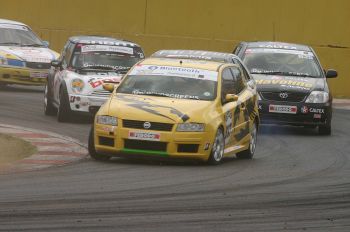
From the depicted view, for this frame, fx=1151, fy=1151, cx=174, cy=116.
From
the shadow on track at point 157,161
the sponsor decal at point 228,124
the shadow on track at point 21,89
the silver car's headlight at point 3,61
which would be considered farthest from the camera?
the shadow on track at point 21,89

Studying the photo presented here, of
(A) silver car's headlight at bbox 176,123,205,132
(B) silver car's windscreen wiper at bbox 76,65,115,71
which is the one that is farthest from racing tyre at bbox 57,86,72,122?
(A) silver car's headlight at bbox 176,123,205,132

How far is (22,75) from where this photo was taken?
2447 centimetres

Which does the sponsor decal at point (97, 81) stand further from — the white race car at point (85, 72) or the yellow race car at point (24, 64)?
the yellow race car at point (24, 64)

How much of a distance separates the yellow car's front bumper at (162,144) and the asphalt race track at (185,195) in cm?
17

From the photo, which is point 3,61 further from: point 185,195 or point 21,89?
point 185,195

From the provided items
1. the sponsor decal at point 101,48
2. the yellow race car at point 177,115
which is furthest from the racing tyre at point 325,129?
the yellow race car at point 177,115

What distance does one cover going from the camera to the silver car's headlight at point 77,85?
1947 centimetres

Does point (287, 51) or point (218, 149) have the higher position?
A: point (218, 149)

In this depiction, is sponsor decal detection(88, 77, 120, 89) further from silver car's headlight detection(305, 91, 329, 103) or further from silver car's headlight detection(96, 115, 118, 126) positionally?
silver car's headlight detection(96, 115, 118, 126)

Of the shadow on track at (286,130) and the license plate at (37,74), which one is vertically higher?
the shadow on track at (286,130)

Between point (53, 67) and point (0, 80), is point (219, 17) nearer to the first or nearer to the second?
point (0, 80)

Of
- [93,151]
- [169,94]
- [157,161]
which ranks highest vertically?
[169,94]

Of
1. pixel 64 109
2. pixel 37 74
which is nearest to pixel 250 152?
pixel 64 109

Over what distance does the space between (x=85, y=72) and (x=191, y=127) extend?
6477 mm
